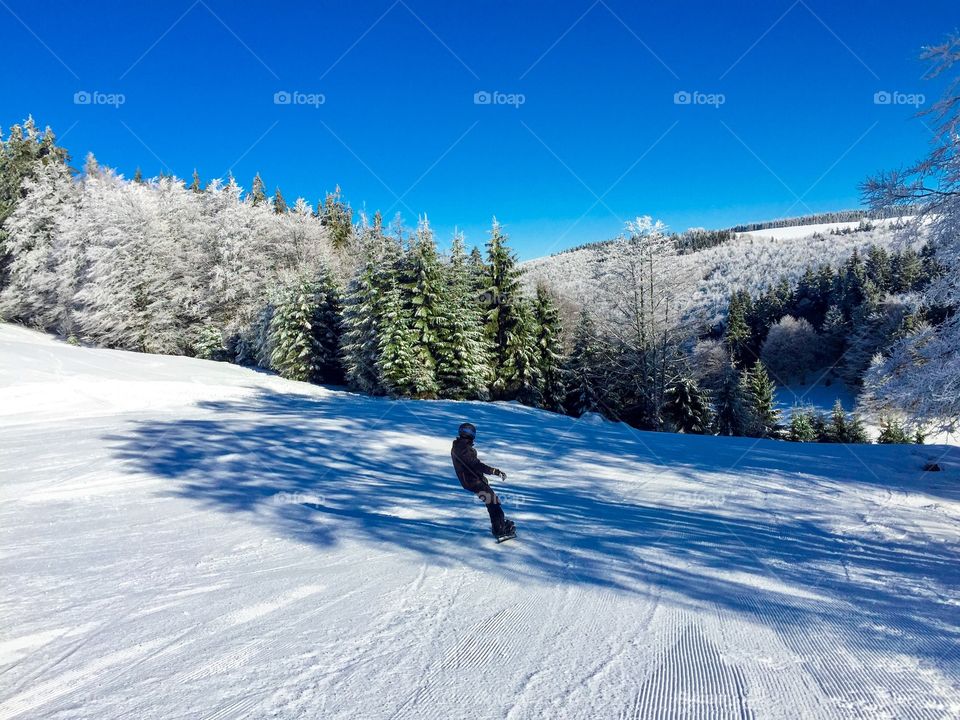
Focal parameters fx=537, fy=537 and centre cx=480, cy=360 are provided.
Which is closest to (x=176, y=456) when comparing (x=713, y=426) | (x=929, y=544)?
(x=929, y=544)

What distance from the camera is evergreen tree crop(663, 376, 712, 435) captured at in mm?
29156

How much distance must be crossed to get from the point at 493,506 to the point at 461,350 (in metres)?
19.8

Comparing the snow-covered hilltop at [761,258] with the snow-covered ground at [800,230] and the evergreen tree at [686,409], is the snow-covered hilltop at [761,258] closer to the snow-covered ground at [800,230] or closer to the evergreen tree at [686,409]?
the snow-covered ground at [800,230]

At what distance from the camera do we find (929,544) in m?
6.59

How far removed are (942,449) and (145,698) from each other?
15.7 meters

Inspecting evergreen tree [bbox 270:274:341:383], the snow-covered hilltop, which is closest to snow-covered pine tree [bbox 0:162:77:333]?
evergreen tree [bbox 270:274:341:383]

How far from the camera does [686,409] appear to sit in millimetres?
29172

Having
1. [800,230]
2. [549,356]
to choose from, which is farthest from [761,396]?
[800,230]

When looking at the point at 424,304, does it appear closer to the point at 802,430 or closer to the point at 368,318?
the point at 368,318

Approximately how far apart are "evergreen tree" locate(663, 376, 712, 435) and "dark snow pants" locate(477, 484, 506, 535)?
80.8ft

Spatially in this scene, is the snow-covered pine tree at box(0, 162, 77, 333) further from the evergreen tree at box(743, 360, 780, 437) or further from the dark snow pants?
the evergreen tree at box(743, 360, 780, 437)

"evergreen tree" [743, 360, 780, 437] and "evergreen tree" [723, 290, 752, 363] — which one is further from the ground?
"evergreen tree" [723, 290, 752, 363]

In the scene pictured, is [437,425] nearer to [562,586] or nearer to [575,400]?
[562,586]

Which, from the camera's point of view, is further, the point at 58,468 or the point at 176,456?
the point at 176,456
